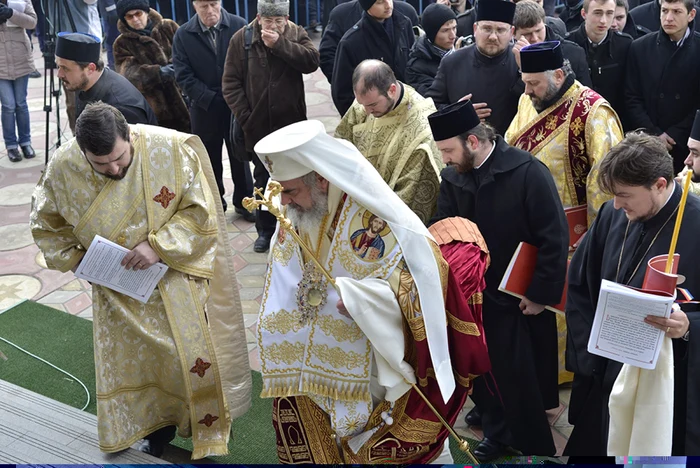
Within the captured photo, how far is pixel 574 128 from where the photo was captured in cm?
438

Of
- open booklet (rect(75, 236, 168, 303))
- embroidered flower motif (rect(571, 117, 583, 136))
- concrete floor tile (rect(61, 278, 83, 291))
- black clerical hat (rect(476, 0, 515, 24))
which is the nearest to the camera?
open booklet (rect(75, 236, 168, 303))

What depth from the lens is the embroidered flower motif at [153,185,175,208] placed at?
12.5ft

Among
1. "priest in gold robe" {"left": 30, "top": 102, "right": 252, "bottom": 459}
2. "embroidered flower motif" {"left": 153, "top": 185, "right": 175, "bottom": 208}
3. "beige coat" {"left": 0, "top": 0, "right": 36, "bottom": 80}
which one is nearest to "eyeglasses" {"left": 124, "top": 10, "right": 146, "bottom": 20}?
"beige coat" {"left": 0, "top": 0, "right": 36, "bottom": 80}

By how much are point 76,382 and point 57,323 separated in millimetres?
815

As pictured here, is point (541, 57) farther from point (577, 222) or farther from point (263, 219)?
point (263, 219)

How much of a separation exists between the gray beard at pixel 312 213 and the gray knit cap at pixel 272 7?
3019mm

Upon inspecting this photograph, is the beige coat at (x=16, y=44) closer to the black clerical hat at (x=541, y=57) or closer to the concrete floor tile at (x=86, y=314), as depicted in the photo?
the concrete floor tile at (x=86, y=314)

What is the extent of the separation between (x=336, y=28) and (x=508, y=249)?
3632 mm

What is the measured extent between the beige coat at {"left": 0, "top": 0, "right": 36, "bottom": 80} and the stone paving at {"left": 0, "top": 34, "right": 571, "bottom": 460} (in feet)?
3.17

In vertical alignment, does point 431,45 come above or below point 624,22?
below

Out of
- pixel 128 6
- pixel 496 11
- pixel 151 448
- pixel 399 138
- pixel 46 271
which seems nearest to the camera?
pixel 151 448

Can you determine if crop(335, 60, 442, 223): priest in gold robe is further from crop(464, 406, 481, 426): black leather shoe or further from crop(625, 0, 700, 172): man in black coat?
crop(625, 0, 700, 172): man in black coat

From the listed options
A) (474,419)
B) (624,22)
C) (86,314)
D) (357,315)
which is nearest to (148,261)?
(357,315)

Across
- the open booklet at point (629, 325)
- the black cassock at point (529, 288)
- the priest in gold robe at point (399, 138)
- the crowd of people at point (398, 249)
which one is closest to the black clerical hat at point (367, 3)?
the crowd of people at point (398, 249)
